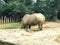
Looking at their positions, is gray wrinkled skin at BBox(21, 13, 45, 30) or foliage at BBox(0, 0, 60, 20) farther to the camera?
foliage at BBox(0, 0, 60, 20)

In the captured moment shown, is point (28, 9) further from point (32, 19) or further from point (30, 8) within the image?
point (32, 19)

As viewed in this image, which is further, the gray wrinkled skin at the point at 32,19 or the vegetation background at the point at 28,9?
the vegetation background at the point at 28,9

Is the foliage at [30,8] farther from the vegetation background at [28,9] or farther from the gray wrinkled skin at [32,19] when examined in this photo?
the gray wrinkled skin at [32,19]

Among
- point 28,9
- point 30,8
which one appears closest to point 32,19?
point 28,9

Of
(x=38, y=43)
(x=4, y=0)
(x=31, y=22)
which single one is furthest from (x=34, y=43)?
(x=4, y=0)

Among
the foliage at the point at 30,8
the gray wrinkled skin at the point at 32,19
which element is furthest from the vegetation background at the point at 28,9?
the gray wrinkled skin at the point at 32,19

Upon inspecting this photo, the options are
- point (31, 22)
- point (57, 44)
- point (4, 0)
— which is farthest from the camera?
point (4, 0)

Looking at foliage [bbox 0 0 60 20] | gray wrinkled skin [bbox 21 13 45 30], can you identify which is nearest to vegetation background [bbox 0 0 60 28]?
foliage [bbox 0 0 60 20]

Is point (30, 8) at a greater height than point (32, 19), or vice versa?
point (30, 8)

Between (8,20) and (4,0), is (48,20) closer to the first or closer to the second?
(8,20)

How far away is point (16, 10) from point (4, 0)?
6.40m

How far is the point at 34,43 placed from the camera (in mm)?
13555

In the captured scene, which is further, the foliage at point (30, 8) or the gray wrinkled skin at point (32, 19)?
the foliage at point (30, 8)

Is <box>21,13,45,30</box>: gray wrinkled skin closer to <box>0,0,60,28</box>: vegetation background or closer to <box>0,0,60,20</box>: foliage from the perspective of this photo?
<box>0,0,60,28</box>: vegetation background
